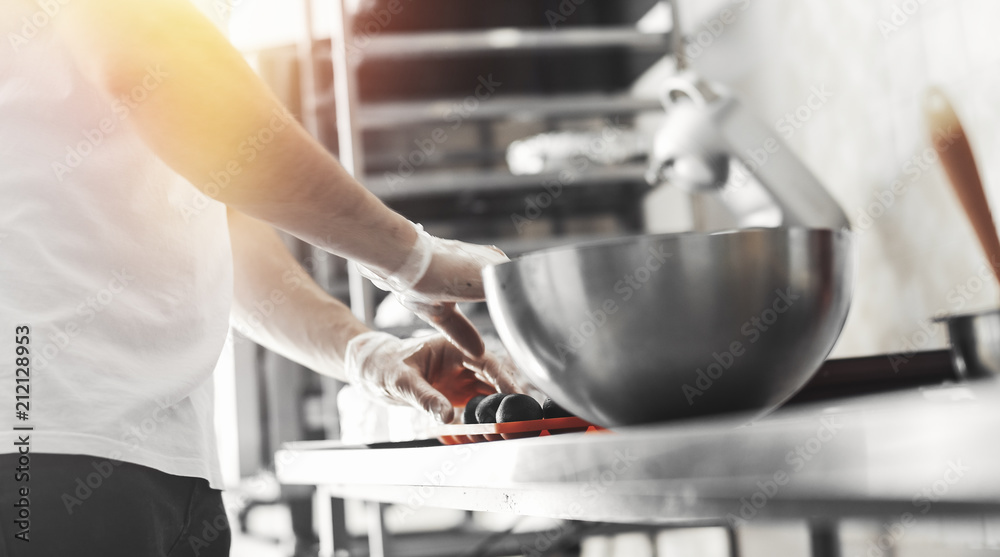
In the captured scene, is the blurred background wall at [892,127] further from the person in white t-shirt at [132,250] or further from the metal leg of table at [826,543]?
the person in white t-shirt at [132,250]

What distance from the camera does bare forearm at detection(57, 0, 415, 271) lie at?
0.68 metres

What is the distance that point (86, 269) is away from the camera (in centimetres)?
74

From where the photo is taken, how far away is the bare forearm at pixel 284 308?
42.0 inches

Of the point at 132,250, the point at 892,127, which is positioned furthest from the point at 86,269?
the point at 892,127

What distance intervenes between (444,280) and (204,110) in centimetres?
26

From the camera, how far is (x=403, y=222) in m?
0.78

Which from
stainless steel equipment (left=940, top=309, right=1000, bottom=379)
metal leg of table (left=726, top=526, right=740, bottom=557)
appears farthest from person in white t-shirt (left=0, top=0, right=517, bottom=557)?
metal leg of table (left=726, top=526, right=740, bottom=557)

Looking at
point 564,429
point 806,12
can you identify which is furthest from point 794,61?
point 564,429

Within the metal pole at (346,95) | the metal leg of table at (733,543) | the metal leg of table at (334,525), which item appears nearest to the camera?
the metal leg of table at (334,525)

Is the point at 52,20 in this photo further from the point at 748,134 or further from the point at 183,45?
the point at 748,134

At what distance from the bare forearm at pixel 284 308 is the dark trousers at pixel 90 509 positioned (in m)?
0.28

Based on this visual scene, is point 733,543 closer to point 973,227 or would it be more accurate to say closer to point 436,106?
point 973,227

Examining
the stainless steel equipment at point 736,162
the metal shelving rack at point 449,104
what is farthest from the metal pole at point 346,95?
the stainless steel equipment at point 736,162

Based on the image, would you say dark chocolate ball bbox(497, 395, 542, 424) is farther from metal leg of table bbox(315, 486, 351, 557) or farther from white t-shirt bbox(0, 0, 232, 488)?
metal leg of table bbox(315, 486, 351, 557)
